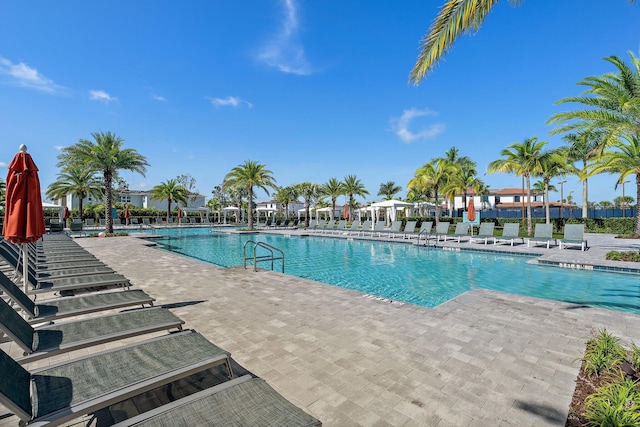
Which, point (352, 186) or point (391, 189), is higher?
point (391, 189)

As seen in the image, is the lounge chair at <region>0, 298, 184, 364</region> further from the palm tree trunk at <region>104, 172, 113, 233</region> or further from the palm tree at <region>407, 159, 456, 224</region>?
the palm tree at <region>407, 159, 456, 224</region>

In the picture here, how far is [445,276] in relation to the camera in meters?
9.77

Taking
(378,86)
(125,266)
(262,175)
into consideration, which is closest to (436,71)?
(125,266)

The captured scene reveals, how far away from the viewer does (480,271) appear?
10.4 meters

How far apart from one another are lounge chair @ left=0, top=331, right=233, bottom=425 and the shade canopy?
3.03 meters

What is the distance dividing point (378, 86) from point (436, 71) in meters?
19.4

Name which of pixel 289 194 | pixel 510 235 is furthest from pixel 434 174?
pixel 289 194

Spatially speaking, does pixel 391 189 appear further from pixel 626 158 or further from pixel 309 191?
pixel 626 158

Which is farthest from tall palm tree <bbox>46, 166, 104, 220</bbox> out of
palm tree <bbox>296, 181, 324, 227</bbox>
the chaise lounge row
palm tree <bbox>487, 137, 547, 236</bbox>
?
palm tree <bbox>487, 137, 547, 236</bbox>

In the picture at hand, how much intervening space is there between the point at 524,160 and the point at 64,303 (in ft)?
80.7

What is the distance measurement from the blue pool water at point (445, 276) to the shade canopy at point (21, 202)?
22.6 ft

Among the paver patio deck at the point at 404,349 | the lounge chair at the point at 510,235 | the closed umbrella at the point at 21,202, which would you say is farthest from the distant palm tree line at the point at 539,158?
the closed umbrella at the point at 21,202

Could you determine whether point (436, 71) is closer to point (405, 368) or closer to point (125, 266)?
point (405, 368)

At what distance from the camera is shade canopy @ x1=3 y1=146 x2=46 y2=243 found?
4.21m
